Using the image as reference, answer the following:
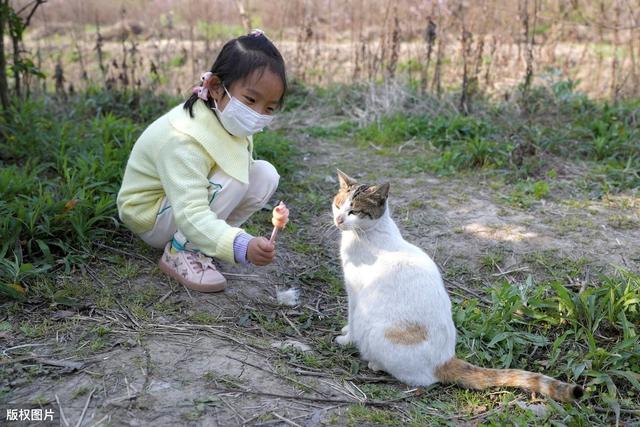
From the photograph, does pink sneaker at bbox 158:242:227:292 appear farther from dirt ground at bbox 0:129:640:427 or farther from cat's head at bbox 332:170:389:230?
cat's head at bbox 332:170:389:230

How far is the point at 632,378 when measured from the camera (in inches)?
92.4

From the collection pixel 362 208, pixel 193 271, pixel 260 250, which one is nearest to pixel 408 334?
pixel 362 208

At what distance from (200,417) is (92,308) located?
954 millimetres

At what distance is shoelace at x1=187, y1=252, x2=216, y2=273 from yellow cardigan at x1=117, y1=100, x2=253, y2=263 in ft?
0.85

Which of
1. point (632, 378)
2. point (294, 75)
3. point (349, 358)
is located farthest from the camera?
point (294, 75)

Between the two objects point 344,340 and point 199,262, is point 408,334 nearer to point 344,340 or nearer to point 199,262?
point 344,340

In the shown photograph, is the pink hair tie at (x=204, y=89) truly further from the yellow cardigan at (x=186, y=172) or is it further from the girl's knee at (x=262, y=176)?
the girl's knee at (x=262, y=176)

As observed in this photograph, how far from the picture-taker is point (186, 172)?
8.57 feet

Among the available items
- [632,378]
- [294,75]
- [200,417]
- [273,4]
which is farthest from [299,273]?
[273,4]

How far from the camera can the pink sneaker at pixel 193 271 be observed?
9.51 ft

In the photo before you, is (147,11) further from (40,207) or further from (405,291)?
(405,291)

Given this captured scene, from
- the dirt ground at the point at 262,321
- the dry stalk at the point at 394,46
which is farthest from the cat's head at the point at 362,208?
the dry stalk at the point at 394,46

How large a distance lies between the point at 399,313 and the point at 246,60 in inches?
50.8

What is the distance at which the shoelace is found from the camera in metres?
2.92
